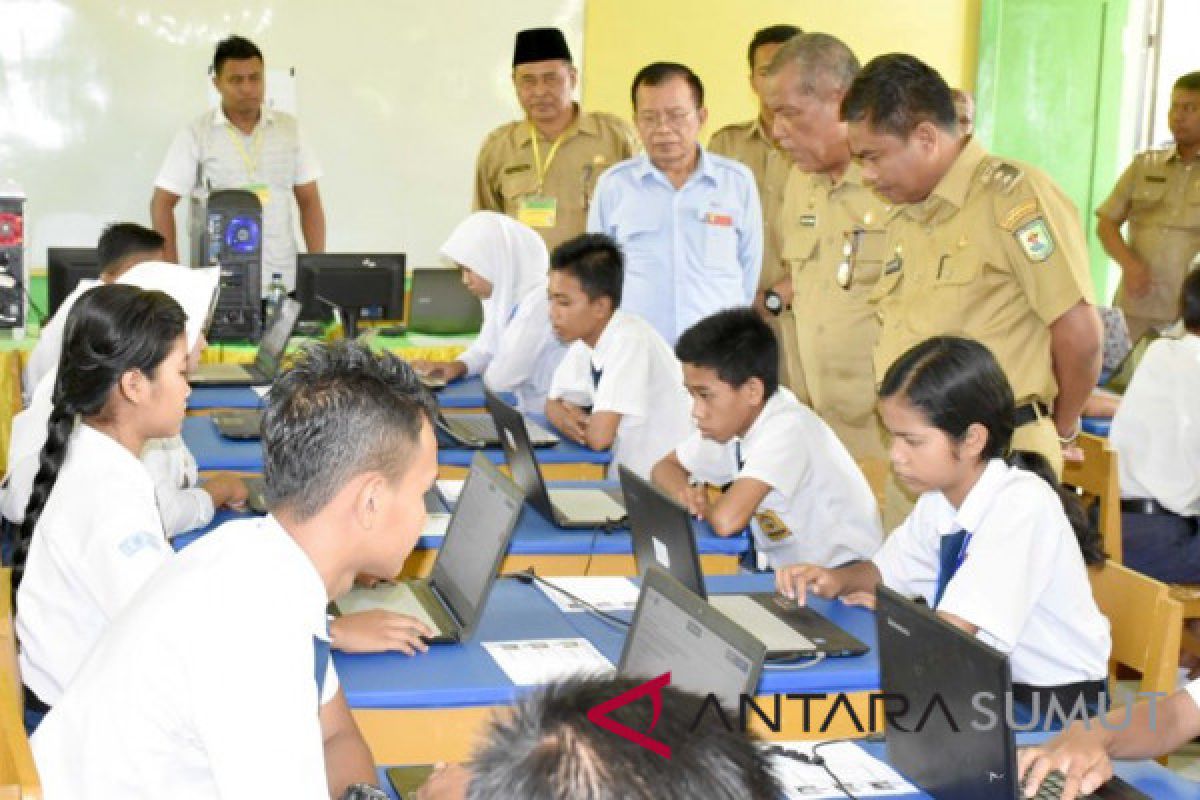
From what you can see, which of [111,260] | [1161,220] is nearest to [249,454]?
[111,260]

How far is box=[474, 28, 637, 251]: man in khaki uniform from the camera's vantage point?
625 cm

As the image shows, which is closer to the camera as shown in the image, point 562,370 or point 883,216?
point 883,216

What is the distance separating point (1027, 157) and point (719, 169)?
3.61 metres

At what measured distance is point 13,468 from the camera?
3.54 meters

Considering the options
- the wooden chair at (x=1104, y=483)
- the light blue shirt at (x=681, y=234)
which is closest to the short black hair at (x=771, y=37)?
the light blue shirt at (x=681, y=234)

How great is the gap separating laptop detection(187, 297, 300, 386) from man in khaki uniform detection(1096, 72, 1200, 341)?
3876 millimetres

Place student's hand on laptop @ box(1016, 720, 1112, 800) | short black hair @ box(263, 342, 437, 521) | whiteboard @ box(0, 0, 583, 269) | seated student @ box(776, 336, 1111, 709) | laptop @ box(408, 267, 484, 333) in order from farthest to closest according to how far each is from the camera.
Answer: whiteboard @ box(0, 0, 583, 269)
laptop @ box(408, 267, 484, 333)
seated student @ box(776, 336, 1111, 709)
student's hand on laptop @ box(1016, 720, 1112, 800)
short black hair @ box(263, 342, 437, 521)

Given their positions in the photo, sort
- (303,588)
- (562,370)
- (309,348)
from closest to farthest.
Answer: (303,588) → (309,348) → (562,370)

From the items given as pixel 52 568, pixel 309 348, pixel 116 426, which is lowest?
pixel 52 568

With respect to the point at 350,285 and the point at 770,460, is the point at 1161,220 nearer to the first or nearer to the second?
the point at 350,285

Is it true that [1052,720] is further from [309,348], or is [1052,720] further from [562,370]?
[562,370]

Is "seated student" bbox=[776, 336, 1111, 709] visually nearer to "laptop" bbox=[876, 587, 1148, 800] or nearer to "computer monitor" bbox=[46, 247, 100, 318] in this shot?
"laptop" bbox=[876, 587, 1148, 800]

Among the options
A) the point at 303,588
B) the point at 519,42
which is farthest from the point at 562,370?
the point at 303,588

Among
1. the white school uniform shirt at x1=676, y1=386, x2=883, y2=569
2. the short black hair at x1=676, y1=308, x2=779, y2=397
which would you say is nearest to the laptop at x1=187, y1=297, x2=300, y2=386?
the short black hair at x1=676, y1=308, x2=779, y2=397
